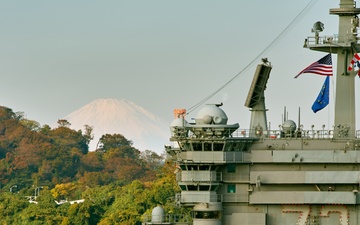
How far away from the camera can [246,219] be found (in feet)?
338

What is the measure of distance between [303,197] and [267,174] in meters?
2.95

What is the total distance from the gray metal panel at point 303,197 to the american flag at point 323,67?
8928 mm

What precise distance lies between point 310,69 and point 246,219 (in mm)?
11850

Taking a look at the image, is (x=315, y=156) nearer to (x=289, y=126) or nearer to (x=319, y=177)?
(x=319, y=177)

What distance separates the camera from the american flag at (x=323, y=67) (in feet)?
346

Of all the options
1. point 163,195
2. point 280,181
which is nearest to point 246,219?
point 280,181

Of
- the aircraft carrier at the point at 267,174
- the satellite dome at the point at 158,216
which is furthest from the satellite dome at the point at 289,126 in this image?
the satellite dome at the point at 158,216

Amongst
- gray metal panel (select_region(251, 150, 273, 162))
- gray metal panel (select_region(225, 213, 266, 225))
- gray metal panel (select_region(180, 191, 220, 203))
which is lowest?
gray metal panel (select_region(225, 213, 266, 225))

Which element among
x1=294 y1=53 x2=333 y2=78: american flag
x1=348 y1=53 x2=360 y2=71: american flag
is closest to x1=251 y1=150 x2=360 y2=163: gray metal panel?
x1=294 y1=53 x2=333 y2=78: american flag

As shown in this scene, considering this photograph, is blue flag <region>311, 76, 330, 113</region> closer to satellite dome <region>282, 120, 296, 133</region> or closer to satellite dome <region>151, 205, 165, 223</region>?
satellite dome <region>282, 120, 296, 133</region>

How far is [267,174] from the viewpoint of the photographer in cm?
10269

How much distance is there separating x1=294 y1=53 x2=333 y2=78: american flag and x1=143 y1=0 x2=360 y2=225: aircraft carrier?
2782 millimetres

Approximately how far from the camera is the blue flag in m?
106

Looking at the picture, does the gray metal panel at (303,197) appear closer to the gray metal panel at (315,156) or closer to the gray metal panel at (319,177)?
the gray metal panel at (319,177)
